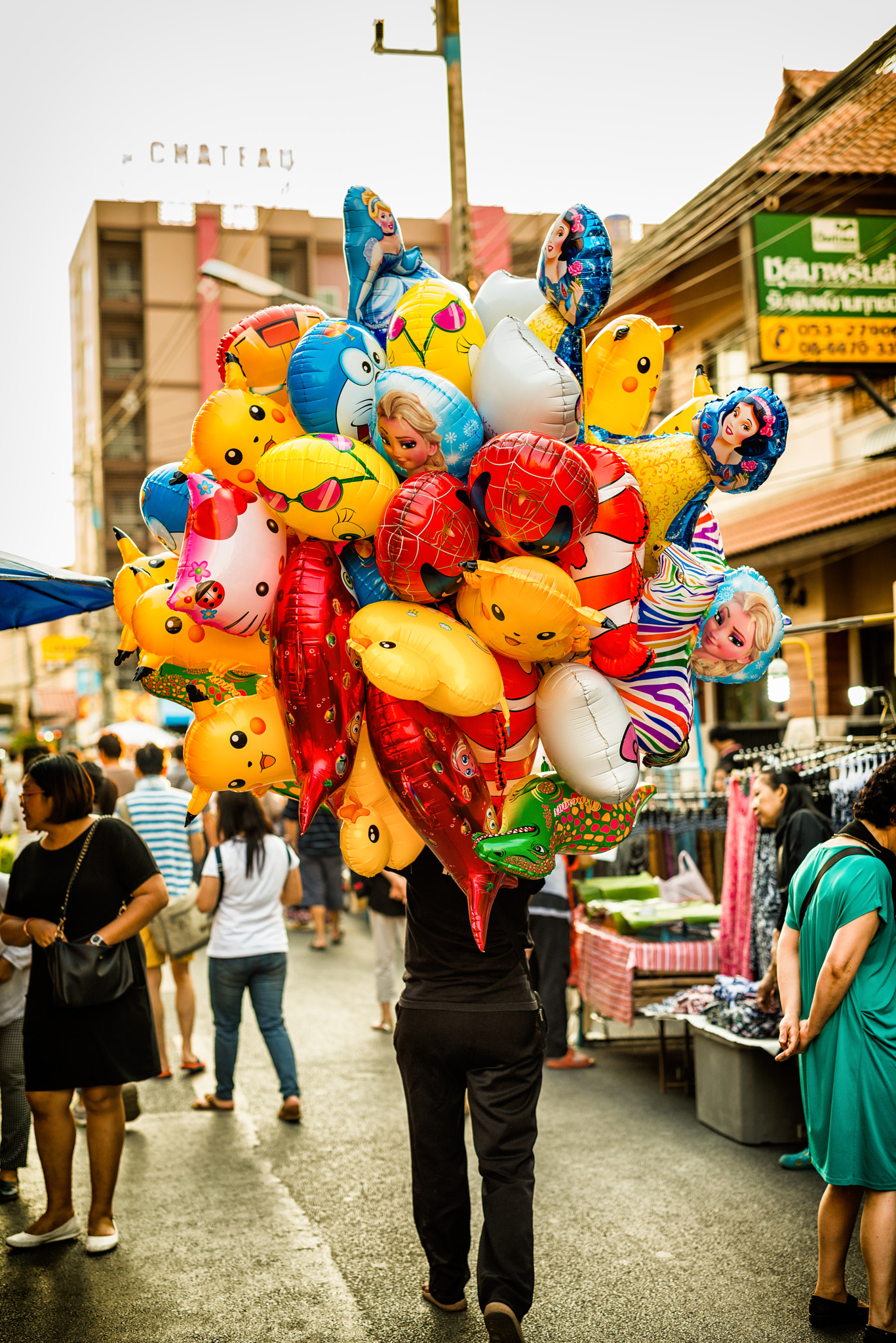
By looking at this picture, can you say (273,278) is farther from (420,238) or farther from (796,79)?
(796,79)

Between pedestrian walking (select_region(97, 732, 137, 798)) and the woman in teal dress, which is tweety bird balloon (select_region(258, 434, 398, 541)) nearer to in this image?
the woman in teal dress

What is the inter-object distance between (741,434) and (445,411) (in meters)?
0.85

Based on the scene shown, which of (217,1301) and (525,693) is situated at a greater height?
(525,693)

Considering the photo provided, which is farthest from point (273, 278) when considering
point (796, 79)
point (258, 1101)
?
point (258, 1101)

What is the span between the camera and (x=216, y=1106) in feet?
21.1

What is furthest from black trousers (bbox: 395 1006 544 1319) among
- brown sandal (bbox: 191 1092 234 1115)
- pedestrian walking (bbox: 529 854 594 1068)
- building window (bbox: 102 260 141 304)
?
building window (bbox: 102 260 141 304)

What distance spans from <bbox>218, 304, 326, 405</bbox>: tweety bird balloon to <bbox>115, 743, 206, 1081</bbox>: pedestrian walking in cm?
410

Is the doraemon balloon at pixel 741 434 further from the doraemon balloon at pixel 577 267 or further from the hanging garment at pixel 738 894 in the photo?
the hanging garment at pixel 738 894

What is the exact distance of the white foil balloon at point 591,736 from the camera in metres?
3.00

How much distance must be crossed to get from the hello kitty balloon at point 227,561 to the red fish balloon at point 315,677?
64 mm

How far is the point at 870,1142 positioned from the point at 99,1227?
2.93 m

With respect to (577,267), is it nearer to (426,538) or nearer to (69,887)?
(426,538)

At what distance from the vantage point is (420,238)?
45.5 m

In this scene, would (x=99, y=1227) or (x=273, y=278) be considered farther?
(x=273, y=278)
